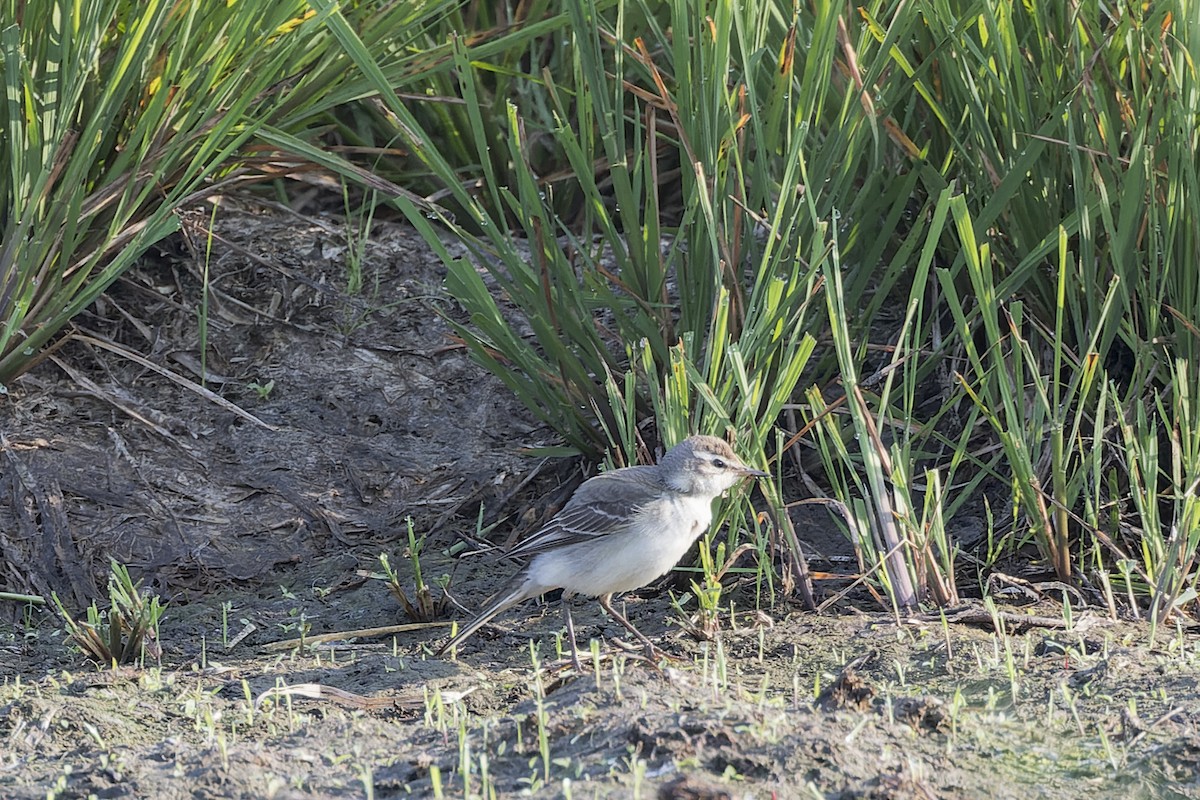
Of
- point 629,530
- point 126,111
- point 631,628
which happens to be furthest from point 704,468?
→ point 126,111

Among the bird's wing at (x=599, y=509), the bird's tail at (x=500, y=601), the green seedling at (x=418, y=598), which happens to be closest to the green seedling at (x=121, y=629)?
the green seedling at (x=418, y=598)

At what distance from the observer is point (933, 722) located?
3.50 metres

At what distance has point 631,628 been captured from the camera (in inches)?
176

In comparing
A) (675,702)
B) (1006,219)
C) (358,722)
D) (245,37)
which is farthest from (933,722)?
(245,37)

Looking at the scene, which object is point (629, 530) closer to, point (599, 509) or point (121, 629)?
point (599, 509)

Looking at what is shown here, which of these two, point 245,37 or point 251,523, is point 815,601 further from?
point 245,37

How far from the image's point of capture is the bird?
14.5 feet

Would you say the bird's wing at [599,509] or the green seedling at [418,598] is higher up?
the bird's wing at [599,509]

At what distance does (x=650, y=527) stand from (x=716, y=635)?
0.37m

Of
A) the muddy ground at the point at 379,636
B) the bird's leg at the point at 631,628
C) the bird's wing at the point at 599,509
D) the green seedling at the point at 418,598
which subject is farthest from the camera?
the green seedling at the point at 418,598

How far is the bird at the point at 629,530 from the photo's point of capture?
4.41 metres

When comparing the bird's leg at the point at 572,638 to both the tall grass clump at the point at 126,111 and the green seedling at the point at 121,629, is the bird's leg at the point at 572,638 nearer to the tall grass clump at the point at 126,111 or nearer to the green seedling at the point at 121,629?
the green seedling at the point at 121,629

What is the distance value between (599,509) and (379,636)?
814mm

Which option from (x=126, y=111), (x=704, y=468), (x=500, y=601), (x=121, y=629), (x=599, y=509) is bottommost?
(x=500, y=601)
